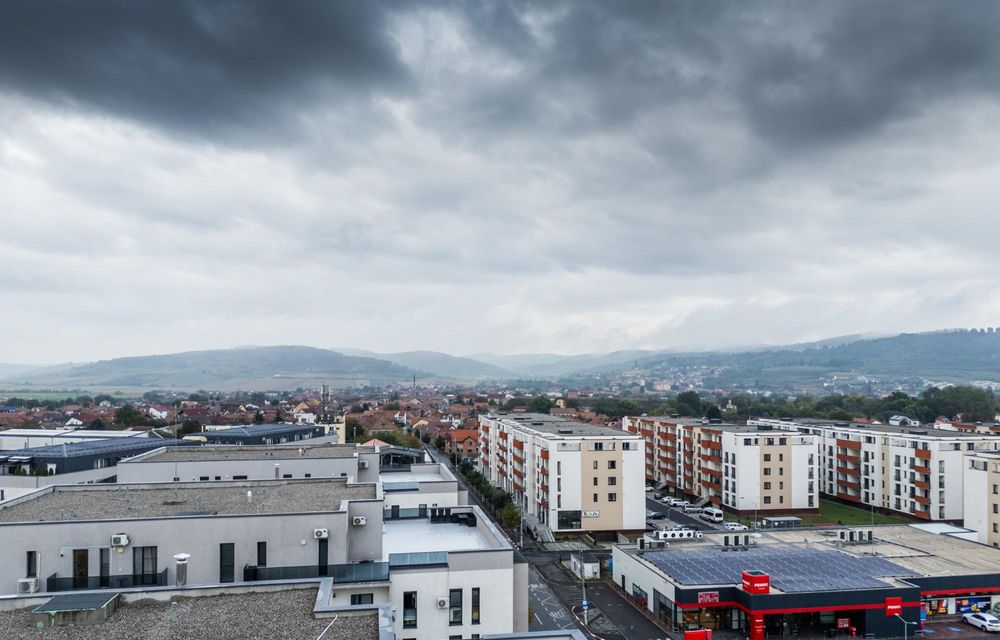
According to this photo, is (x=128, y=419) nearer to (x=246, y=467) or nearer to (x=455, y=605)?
(x=246, y=467)

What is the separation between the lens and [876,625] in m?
29.2

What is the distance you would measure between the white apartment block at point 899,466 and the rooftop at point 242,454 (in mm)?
39156

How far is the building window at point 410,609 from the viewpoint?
61.9 feet

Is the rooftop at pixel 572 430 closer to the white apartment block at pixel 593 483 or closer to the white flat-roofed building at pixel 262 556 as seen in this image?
the white apartment block at pixel 593 483

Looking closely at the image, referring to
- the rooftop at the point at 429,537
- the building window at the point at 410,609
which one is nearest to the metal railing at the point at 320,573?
the building window at the point at 410,609

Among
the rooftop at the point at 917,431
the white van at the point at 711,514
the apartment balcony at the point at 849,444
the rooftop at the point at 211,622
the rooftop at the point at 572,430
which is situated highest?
the rooftop at the point at 211,622

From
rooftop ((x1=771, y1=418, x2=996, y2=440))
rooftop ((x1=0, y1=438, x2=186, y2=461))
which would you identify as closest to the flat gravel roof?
rooftop ((x1=0, y1=438, x2=186, y2=461))

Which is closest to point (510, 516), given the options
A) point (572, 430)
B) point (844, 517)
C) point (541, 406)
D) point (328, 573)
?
point (572, 430)

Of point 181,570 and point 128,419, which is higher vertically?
point 181,570

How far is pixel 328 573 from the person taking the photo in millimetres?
18609

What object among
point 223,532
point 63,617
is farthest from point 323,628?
point 223,532

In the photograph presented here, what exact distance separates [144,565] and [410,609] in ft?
21.9

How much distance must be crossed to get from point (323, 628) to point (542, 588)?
85.0 ft

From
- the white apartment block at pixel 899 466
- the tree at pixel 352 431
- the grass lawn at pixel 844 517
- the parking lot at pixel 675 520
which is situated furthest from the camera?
the tree at pixel 352 431
